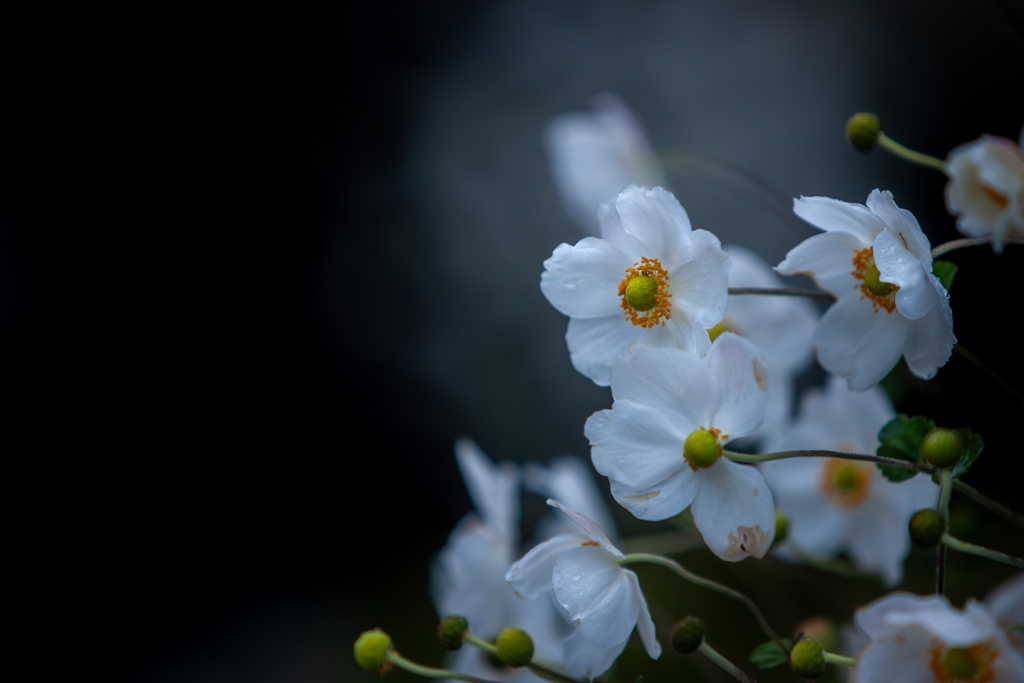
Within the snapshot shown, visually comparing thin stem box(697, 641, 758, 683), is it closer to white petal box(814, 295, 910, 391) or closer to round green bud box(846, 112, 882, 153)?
white petal box(814, 295, 910, 391)

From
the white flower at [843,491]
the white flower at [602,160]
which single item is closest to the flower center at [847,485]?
the white flower at [843,491]

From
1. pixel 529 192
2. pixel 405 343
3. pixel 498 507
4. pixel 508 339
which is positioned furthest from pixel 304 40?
pixel 498 507

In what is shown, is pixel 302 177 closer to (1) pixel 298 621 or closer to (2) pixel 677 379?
(1) pixel 298 621

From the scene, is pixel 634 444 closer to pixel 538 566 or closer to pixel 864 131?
pixel 538 566

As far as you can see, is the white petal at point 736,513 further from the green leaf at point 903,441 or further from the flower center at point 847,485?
the flower center at point 847,485

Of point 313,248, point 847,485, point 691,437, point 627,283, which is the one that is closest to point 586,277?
point 627,283

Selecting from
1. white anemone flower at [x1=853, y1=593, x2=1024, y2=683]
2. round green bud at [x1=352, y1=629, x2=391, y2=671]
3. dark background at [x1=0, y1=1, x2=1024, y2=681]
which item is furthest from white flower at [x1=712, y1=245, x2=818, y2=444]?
dark background at [x1=0, y1=1, x2=1024, y2=681]

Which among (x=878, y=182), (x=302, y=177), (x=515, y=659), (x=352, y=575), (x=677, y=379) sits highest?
(x=878, y=182)
